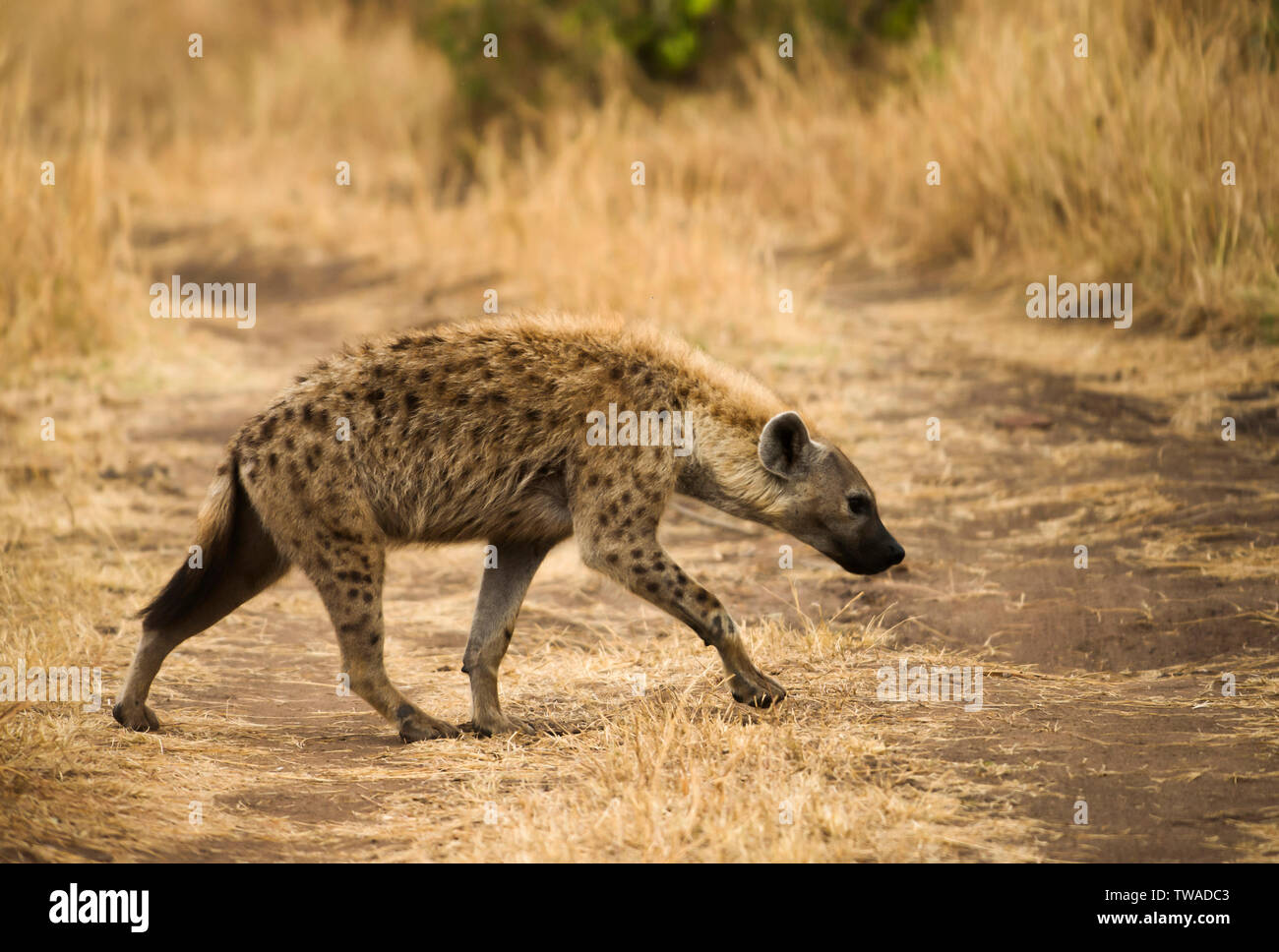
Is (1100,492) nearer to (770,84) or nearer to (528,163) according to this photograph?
(528,163)

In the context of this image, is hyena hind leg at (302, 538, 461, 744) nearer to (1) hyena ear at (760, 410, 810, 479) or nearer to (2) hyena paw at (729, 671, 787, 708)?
(2) hyena paw at (729, 671, 787, 708)

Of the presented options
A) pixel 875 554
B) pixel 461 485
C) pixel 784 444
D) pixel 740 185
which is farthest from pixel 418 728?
pixel 740 185

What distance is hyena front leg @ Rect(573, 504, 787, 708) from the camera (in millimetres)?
4680

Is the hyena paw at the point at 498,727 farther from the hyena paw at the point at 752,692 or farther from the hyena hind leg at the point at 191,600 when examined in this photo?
the hyena hind leg at the point at 191,600

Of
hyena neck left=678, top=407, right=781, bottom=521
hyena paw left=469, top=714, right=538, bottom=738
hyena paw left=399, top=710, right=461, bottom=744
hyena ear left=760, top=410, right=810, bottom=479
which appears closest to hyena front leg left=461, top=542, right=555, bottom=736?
hyena paw left=469, top=714, right=538, bottom=738

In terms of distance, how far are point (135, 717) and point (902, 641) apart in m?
2.70

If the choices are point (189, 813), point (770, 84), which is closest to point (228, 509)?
point (189, 813)

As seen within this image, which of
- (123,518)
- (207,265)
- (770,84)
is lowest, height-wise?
(123,518)

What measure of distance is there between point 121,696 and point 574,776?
158 cm

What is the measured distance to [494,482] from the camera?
4.83 m

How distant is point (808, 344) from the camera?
8820 mm

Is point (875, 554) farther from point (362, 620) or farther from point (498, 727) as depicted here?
point (362, 620)

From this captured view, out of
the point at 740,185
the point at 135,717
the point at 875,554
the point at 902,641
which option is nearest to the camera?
the point at 135,717

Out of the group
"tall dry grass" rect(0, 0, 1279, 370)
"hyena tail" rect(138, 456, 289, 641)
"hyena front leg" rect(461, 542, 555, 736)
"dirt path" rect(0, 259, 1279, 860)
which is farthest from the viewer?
"tall dry grass" rect(0, 0, 1279, 370)
